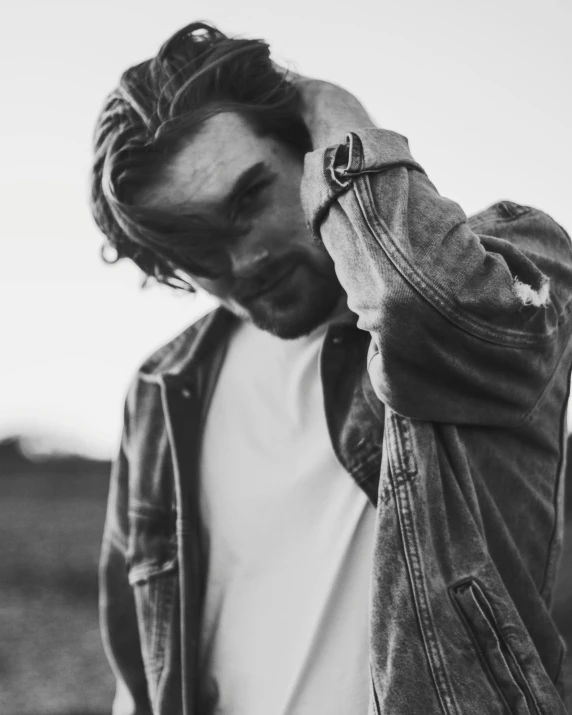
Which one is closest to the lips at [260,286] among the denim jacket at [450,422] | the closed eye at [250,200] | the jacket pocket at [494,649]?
the closed eye at [250,200]

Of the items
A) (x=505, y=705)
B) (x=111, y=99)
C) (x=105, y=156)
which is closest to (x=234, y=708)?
(x=505, y=705)

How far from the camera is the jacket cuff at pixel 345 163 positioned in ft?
4.92

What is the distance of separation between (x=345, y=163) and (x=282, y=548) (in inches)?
34.3

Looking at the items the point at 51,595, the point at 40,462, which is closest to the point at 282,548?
the point at 51,595

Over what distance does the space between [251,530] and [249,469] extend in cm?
15

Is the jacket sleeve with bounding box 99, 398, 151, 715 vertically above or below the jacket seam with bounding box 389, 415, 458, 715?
below

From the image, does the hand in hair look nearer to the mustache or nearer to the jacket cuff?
the jacket cuff

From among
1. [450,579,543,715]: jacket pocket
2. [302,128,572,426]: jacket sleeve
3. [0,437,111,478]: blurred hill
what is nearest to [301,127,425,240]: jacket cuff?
[302,128,572,426]: jacket sleeve

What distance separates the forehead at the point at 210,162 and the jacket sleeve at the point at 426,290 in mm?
331

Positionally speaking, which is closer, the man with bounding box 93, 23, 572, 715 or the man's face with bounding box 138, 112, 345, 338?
the man with bounding box 93, 23, 572, 715

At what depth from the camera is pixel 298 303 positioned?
1.91 meters

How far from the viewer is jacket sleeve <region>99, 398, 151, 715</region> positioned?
2.22 m

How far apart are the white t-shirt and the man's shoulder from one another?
0.15 meters

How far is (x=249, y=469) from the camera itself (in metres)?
1.98
